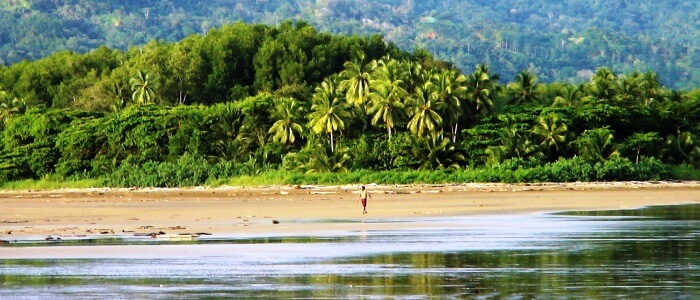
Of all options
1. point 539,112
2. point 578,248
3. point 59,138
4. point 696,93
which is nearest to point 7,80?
point 59,138

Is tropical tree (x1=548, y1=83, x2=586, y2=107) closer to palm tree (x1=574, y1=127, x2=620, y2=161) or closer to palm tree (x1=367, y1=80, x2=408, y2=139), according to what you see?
palm tree (x1=574, y1=127, x2=620, y2=161)

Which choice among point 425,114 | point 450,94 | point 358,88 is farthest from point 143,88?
point 450,94

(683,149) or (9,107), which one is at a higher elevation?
(9,107)

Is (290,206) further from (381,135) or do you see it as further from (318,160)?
(381,135)

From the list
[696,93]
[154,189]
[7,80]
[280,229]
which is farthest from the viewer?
[7,80]

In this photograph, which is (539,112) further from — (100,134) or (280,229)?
(280,229)

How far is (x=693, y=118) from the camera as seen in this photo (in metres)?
79.8

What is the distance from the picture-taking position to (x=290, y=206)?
4581 cm

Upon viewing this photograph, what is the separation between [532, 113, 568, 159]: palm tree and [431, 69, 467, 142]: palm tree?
16.3 feet

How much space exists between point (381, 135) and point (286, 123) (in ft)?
20.2

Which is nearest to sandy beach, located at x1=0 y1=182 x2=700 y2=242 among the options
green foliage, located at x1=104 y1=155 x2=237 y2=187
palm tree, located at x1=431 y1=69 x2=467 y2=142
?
A: green foliage, located at x1=104 y1=155 x2=237 y2=187

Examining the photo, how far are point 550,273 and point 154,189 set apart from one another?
177 feet

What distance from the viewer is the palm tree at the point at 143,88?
8844cm

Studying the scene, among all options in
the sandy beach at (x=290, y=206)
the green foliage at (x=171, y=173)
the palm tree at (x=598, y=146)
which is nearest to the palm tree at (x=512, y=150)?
the palm tree at (x=598, y=146)
